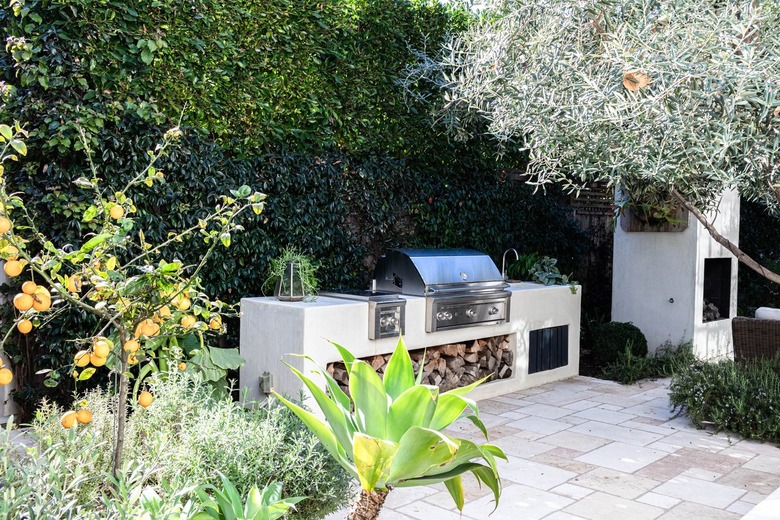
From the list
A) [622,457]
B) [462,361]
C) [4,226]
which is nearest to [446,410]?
[4,226]

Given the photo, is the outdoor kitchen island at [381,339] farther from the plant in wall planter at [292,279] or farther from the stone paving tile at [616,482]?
the stone paving tile at [616,482]

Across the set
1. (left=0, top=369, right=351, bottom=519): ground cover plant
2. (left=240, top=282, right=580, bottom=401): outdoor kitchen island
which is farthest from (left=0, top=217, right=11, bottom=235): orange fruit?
(left=240, top=282, right=580, bottom=401): outdoor kitchen island

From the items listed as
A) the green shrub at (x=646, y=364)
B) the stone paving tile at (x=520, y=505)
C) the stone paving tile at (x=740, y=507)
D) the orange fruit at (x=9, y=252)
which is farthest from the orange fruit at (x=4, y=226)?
the green shrub at (x=646, y=364)

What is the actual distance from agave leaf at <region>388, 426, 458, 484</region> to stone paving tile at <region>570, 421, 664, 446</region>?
12.1 feet

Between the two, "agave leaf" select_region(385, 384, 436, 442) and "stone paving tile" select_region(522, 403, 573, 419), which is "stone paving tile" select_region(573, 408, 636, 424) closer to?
"stone paving tile" select_region(522, 403, 573, 419)

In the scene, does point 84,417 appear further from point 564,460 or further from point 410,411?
point 564,460

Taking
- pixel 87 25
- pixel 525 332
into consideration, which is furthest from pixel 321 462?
pixel 525 332

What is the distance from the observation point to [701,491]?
4.41 meters

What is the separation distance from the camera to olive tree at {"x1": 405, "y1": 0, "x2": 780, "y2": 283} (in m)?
4.14

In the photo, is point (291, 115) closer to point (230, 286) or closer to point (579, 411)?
point (230, 286)

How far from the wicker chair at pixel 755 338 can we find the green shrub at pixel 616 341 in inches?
48.8

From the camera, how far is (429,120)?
7.46m

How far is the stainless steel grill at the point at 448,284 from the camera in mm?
6113

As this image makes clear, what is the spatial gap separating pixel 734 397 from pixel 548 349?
6.79ft
